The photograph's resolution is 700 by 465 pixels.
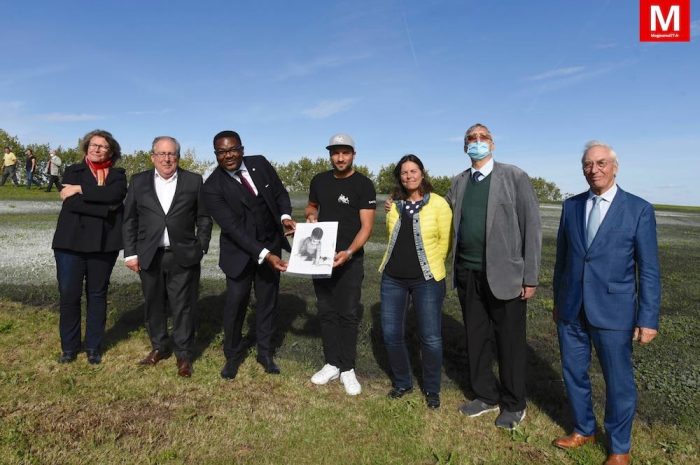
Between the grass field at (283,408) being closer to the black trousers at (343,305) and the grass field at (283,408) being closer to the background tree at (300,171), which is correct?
the black trousers at (343,305)

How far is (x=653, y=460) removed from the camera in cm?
354

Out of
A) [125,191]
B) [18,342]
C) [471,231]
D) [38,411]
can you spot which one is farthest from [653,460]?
[18,342]

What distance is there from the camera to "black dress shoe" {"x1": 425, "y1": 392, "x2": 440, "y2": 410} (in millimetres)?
4363

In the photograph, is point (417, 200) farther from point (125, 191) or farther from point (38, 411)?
point (38, 411)

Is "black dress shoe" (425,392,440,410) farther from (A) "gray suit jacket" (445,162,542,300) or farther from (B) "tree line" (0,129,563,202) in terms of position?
(B) "tree line" (0,129,563,202)

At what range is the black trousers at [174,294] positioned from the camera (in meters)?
5.02

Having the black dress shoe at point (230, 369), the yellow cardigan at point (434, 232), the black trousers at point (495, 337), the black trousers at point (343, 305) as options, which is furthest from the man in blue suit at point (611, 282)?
the black dress shoe at point (230, 369)

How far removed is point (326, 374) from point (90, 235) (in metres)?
2.94

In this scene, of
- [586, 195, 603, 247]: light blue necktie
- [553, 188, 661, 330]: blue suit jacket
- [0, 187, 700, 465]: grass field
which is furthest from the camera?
[0, 187, 700, 465]: grass field

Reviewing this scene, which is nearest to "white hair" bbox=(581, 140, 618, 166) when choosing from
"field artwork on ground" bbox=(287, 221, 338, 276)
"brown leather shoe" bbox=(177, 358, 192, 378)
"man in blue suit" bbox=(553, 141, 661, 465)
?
"man in blue suit" bbox=(553, 141, 661, 465)

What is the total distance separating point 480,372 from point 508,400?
1.10 ft

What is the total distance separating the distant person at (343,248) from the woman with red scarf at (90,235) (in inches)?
86.8

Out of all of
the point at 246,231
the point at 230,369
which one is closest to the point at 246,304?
the point at 230,369

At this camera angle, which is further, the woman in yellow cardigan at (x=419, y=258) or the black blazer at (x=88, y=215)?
the black blazer at (x=88, y=215)
